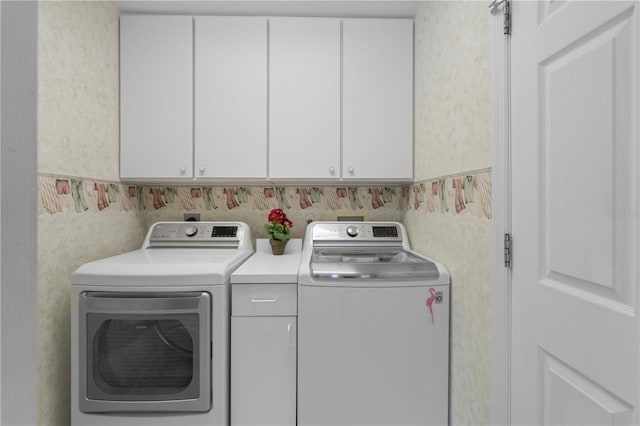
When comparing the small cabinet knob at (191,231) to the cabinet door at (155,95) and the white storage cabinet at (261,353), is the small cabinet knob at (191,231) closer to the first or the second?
the cabinet door at (155,95)

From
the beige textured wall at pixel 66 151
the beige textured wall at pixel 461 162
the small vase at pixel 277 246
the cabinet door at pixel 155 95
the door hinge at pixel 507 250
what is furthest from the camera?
the small vase at pixel 277 246

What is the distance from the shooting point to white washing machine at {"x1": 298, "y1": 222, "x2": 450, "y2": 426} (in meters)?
1.52

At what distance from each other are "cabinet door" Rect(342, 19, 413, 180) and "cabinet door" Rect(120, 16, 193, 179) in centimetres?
97

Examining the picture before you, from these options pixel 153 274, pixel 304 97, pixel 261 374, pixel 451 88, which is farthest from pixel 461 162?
pixel 153 274

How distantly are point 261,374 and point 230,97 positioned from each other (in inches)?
61.3

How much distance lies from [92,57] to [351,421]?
2264mm

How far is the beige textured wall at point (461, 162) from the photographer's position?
4.06 feet

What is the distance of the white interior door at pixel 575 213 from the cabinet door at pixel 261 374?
918 millimetres

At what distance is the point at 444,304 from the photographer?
1.55 meters

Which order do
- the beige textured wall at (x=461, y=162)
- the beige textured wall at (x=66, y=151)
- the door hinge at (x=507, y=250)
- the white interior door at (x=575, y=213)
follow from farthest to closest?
the beige textured wall at (x=66, y=151)
the beige textured wall at (x=461, y=162)
the door hinge at (x=507, y=250)
the white interior door at (x=575, y=213)

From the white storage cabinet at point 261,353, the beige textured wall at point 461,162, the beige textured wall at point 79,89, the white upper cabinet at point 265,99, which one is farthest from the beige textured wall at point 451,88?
the beige textured wall at point 79,89

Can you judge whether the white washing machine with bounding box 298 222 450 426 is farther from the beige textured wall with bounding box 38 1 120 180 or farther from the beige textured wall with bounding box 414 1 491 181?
the beige textured wall with bounding box 38 1 120 180

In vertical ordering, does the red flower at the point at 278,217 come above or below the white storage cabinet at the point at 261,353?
above

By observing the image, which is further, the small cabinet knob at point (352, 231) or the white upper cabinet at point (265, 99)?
the small cabinet knob at point (352, 231)
